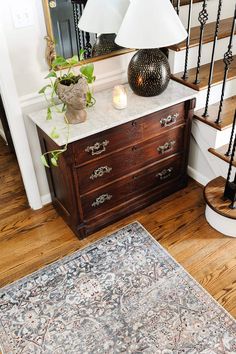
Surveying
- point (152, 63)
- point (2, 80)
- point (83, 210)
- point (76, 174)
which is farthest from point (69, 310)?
point (152, 63)

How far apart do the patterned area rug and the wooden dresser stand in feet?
0.90

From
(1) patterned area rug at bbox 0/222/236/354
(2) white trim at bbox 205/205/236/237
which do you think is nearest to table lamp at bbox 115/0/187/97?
(2) white trim at bbox 205/205/236/237

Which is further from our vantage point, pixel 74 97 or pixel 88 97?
pixel 88 97

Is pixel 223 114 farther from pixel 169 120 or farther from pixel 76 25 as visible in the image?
pixel 76 25

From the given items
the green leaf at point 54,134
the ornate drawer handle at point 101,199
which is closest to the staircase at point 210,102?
the ornate drawer handle at point 101,199

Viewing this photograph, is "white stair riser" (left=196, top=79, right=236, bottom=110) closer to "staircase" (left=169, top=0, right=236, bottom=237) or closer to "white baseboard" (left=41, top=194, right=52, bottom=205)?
"staircase" (left=169, top=0, right=236, bottom=237)

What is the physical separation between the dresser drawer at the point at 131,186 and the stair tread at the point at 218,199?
0.29 meters

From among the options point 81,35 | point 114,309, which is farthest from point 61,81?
point 114,309

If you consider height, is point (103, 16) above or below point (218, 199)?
above

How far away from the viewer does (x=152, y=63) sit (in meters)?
2.02

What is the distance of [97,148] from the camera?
6.41ft

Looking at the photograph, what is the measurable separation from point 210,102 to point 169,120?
42cm

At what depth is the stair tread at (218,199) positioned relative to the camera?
2.10m

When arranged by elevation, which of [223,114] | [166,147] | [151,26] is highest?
[151,26]
